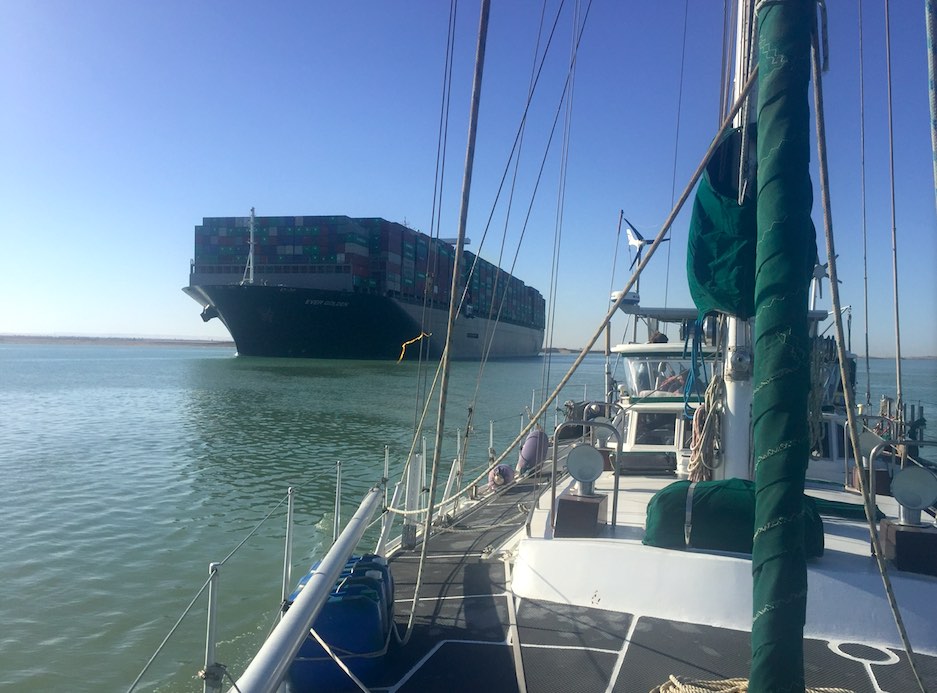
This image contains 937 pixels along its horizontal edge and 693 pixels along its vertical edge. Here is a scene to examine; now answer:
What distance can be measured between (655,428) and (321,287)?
63.3 meters

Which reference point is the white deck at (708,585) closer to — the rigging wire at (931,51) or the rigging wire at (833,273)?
the rigging wire at (833,273)

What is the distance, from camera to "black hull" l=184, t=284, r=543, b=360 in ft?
207

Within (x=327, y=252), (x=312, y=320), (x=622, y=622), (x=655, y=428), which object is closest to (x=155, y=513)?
(x=655, y=428)

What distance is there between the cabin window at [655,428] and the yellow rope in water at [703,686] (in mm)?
4946

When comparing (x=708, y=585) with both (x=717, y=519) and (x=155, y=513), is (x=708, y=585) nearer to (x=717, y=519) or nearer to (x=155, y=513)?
(x=717, y=519)

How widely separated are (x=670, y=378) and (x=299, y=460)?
11928 millimetres

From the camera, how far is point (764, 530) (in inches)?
75.1

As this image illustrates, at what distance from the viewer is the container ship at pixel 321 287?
64.0 meters

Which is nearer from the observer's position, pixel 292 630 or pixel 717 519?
pixel 292 630

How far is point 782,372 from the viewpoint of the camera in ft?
6.21

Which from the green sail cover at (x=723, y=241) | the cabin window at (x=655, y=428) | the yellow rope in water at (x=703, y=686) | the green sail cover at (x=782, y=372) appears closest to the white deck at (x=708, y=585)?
the yellow rope in water at (x=703, y=686)

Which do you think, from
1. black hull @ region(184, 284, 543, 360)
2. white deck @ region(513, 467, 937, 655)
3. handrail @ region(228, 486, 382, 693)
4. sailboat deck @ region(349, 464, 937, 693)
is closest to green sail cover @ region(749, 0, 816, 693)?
handrail @ region(228, 486, 382, 693)

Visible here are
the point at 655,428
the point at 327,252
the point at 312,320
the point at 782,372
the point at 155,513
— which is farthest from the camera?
the point at 327,252

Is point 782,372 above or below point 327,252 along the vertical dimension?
below
